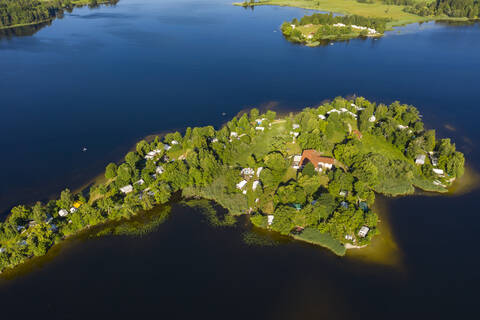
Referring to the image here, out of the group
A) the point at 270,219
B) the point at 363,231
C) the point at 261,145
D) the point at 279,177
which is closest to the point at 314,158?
the point at 279,177

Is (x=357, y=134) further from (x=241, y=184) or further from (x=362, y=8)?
(x=362, y=8)

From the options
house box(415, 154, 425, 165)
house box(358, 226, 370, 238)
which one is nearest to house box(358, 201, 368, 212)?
house box(358, 226, 370, 238)

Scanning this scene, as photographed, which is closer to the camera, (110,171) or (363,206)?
(363,206)

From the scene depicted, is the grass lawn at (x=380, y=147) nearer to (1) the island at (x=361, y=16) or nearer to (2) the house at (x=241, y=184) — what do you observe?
(2) the house at (x=241, y=184)

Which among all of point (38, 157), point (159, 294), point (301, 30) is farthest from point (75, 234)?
point (301, 30)

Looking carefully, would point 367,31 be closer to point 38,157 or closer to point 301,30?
point 301,30

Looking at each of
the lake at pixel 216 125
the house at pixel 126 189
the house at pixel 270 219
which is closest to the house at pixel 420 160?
the lake at pixel 216 125
